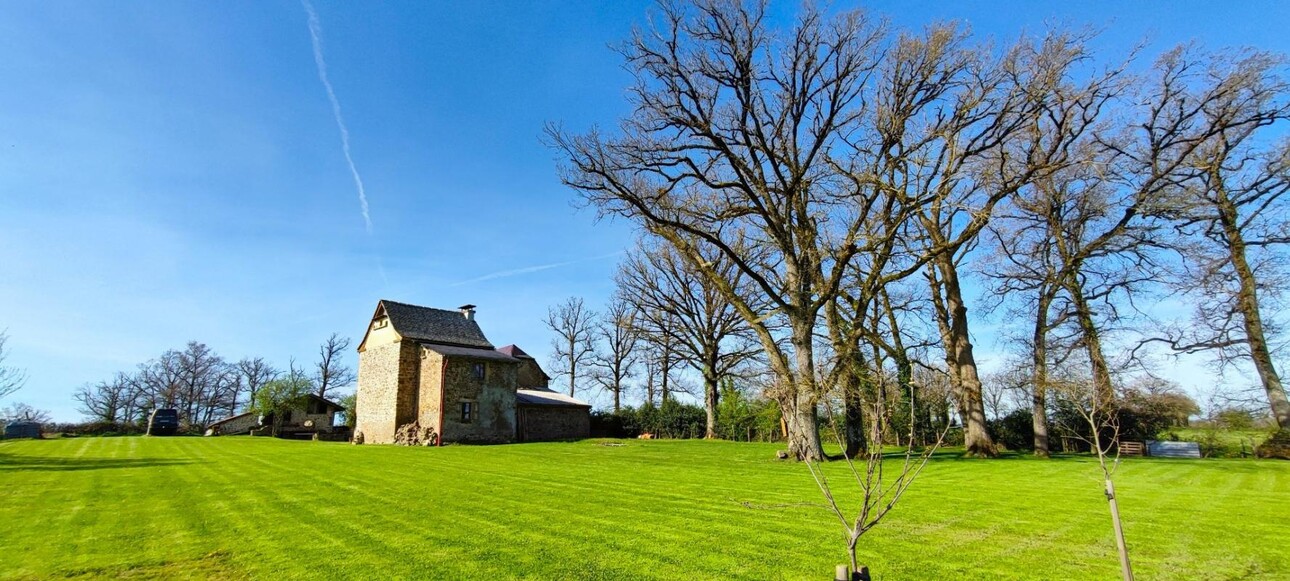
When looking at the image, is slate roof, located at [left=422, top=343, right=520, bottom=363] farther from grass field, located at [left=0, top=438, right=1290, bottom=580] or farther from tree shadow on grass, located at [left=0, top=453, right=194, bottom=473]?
grass field, located at [left=0, top=438, right=1290, bottom=580]

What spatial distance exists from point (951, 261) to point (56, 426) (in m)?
56.5

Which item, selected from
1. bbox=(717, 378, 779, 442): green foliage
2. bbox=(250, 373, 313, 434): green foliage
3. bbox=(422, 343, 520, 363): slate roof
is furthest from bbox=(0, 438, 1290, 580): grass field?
bbox=(250, 373, 313, 434): green foliage

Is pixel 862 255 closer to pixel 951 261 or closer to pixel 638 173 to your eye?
pixel 951 261

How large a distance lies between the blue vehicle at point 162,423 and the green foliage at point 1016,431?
49203mm

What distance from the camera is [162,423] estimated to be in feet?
132

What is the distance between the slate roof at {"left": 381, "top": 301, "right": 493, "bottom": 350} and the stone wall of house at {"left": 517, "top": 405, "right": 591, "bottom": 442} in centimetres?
453

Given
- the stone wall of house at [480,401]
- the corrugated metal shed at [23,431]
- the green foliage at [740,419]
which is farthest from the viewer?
the corrugated metal shed at [23,431]

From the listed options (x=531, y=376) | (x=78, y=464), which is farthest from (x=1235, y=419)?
(x=531, y=376)

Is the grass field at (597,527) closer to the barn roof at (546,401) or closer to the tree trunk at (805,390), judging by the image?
the tree trunk at (805,390)

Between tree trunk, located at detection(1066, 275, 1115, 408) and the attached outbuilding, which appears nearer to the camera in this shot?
tree trunk, located at detection(1066, 275, 1115, 408)

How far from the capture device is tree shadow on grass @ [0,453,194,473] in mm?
13820

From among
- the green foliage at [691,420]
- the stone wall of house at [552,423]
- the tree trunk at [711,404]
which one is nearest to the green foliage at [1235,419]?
the green foliage at [691,420]

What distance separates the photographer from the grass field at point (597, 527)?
16.9 ft

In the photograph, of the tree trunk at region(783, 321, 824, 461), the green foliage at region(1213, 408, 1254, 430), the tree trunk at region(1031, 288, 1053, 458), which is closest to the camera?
the tree trunk at region(783, 321, 824, 461)
